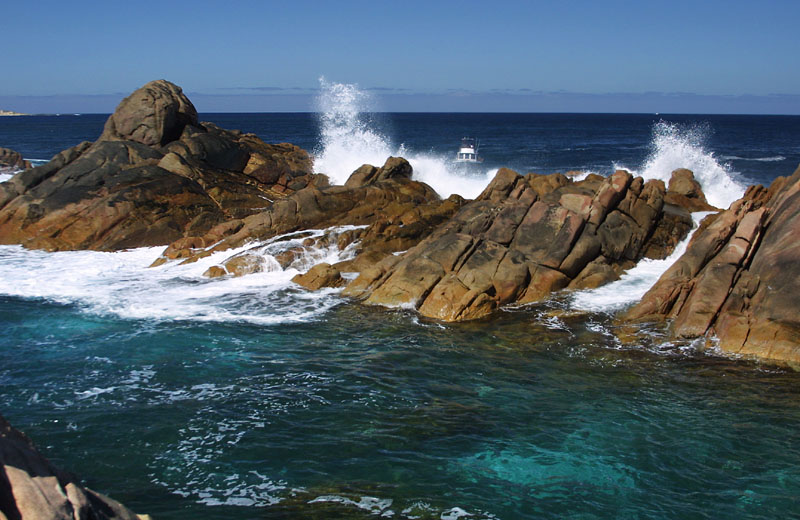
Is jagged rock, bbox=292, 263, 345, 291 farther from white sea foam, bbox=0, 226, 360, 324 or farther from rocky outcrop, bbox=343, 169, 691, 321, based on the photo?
rocky outcrop, bbox=343, 169, 691, 321

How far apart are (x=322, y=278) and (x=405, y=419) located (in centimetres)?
1026

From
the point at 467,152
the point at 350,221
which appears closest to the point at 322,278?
the point at 350,221

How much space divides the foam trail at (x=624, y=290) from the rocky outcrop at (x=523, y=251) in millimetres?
377

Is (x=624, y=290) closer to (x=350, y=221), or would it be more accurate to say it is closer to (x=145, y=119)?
(x=350, y=221)

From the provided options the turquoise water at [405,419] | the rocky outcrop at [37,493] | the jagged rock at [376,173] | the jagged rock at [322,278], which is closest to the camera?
the rocky outcrop at [37,493]

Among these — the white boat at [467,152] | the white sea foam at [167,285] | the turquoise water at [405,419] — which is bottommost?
the turquoise water at [405,419]

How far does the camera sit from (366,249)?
24.6 m

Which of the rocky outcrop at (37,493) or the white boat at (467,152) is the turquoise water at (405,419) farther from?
the white boat at (467,152)

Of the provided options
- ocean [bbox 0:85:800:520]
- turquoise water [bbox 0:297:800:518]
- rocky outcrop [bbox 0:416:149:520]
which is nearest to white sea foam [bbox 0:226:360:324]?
ocean [bbox 0:85:800:520]

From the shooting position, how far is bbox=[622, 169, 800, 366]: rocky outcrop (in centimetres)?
1564

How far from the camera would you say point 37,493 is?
5516 mm

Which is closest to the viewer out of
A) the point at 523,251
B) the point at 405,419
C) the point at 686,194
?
the point at 405,419

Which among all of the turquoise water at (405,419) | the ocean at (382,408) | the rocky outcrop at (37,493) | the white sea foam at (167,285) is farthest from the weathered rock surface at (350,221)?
the rocky outcrop at (37,493)

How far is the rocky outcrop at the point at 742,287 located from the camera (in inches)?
616
